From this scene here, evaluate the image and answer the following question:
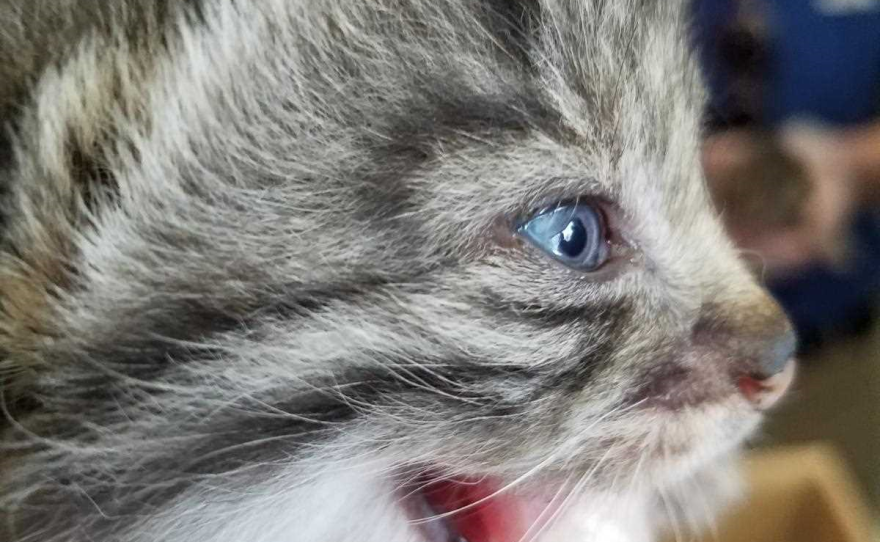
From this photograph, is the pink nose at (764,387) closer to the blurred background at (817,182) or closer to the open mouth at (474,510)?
the open mouth at (474,510)

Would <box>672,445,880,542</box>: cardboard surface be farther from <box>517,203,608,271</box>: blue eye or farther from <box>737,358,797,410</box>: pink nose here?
<box>517,203,608,271</box>: blue eye

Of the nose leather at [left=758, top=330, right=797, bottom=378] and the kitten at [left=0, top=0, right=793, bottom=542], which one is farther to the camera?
the nose leather at [left=758, top=330, right=797, bottom=378]

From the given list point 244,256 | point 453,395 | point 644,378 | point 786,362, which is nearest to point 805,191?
point 786,362

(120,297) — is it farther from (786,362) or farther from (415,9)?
(786,362)

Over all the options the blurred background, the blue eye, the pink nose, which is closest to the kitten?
the blue eye

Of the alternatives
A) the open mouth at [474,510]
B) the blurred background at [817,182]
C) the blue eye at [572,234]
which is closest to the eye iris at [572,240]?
the blue eye at [572,234]

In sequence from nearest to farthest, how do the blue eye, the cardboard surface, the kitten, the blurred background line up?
1. the kitten
2. the blue eye
3. the cardboard surface
4. the blurred background

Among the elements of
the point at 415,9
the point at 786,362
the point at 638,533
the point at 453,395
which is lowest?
the point at 638,533
